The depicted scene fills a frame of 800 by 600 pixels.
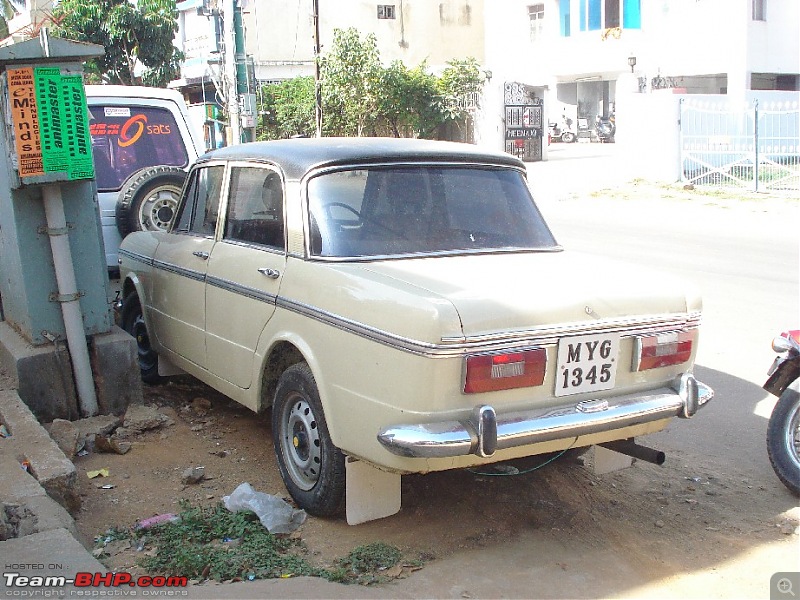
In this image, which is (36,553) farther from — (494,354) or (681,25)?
(681,25)

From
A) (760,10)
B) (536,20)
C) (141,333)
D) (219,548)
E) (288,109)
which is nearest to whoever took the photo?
(219,548)

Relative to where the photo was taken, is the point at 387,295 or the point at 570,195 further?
the point at 570,195

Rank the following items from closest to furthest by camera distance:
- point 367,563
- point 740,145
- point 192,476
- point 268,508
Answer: point 367,563
point 268,508
point 192,476
point 740,145

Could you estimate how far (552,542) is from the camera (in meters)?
3.97

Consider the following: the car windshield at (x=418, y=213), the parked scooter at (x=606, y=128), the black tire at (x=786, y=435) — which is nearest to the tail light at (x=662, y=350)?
the black tire at (x=786, y=435)

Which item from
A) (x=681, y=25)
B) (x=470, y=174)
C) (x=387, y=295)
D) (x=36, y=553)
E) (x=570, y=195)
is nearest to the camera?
(x=36, y=553)

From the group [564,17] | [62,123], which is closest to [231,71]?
[62,123]

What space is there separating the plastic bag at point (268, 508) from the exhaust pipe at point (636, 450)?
5.09 ft

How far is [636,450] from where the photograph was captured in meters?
4.20

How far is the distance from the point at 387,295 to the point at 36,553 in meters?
1.73

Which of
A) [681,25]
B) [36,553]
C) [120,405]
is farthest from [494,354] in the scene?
[681,25]

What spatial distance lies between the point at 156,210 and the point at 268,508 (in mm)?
3557

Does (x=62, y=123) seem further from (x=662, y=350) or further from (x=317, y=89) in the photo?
(x=317, y=89)

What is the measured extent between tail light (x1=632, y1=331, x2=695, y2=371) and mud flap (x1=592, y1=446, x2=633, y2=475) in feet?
2.10
